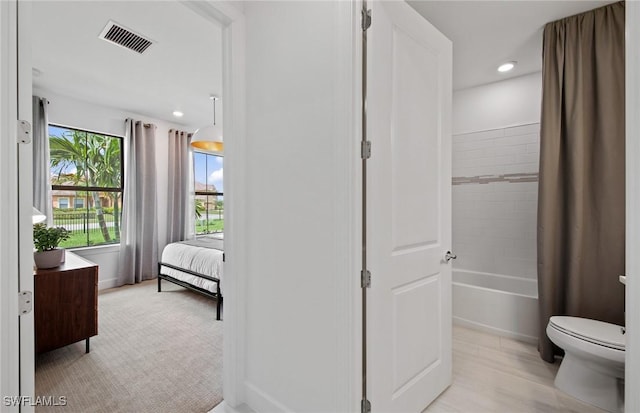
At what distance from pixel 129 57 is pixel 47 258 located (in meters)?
1.92

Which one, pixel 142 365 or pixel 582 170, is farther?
pixel 142 365

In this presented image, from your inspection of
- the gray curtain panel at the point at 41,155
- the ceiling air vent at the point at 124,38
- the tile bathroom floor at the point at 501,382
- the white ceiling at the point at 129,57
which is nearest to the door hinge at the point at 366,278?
the tile bathroom floor at the point at 501,382

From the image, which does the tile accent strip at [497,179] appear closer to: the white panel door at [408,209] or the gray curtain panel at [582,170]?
the gray curtain panel at [582,170]

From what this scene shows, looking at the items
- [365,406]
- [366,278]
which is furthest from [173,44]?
[365,406]

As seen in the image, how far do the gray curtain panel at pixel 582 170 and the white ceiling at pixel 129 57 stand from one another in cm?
267

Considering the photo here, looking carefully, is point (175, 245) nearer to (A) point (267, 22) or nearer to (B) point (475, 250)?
(A) point (267, 22)

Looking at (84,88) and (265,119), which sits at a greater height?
(84,88)

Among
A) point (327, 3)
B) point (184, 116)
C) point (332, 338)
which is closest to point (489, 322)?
point (332, 338)

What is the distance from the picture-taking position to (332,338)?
A: 1374 mm

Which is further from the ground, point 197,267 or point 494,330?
point 197,267

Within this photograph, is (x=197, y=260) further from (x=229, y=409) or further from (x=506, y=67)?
(x=506, y=67)

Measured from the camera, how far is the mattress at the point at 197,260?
3289 mm

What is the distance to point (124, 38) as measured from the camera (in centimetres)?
252

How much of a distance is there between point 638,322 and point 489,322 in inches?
82.1
